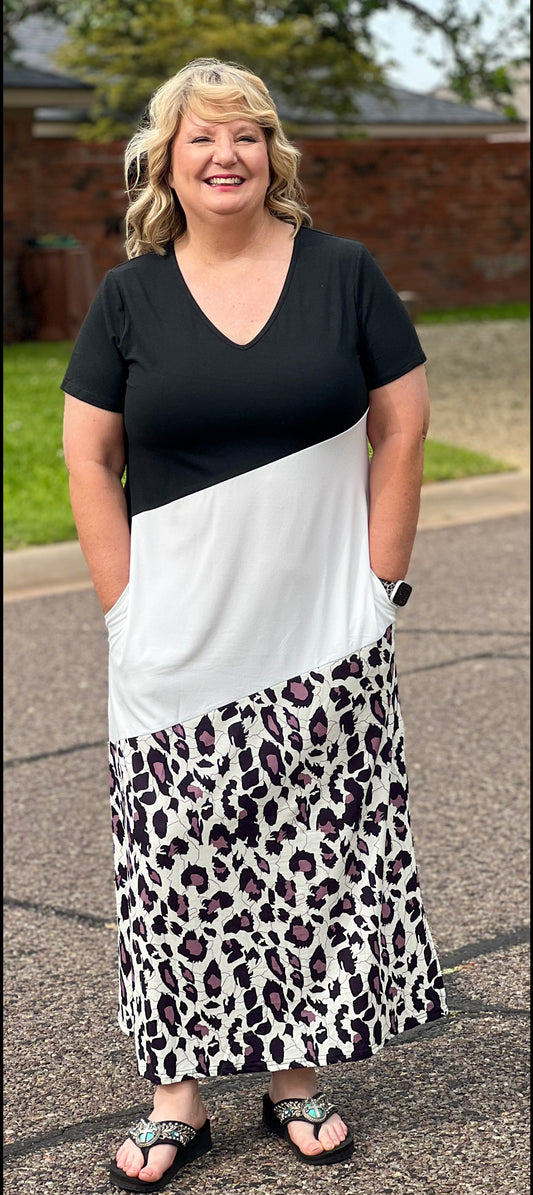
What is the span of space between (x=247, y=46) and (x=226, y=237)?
695 inches

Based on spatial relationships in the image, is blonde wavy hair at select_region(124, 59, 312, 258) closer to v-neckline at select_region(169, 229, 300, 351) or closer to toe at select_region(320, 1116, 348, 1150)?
v-neckline at select_region(169, 229, 300, 351)

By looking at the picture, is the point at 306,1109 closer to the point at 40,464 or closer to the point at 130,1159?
the point at 130,1159

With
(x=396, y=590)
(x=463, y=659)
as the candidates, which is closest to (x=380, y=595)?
(x=396, y=590)

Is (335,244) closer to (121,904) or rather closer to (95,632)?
(121,904)

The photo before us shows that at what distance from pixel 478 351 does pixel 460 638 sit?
9505 millimetres

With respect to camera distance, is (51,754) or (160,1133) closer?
(160,1133)

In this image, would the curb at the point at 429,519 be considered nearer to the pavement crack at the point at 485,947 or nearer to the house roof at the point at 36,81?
the pavement crack at the point at 485,947

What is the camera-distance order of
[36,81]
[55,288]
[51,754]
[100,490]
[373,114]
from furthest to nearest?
[373,114]
[36,81]
[55,288]
[51,754]
[100,490]

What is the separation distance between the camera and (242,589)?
2.39m

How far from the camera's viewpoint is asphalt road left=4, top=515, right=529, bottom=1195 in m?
2.57

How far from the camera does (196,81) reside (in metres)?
2.32

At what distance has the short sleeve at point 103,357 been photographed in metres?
2.34

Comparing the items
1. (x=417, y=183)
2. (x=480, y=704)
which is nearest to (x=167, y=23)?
(x=417, y=183)

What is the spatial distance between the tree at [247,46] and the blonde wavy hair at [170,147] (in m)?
16.0
